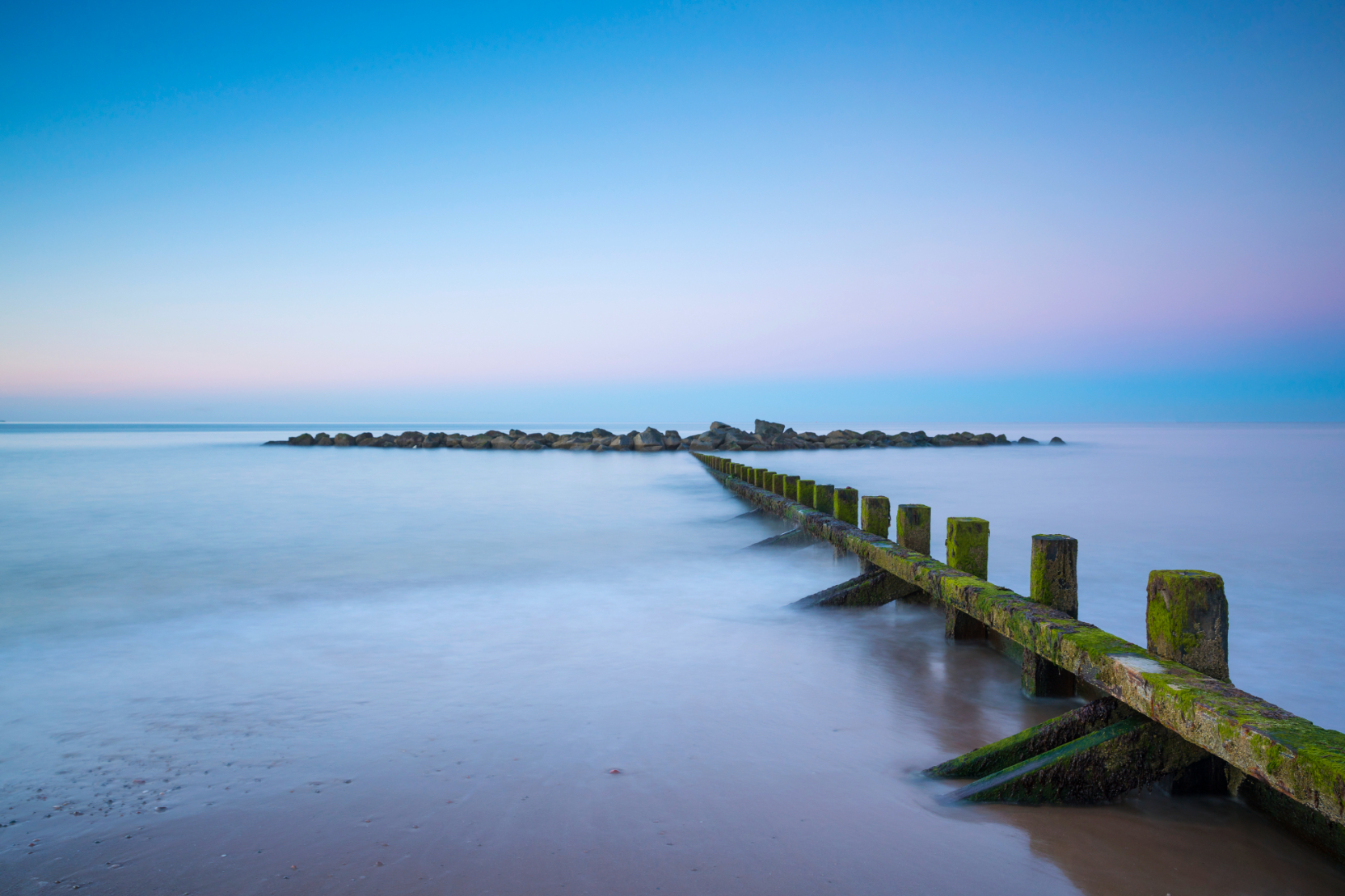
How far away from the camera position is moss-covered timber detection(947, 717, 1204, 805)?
246 cm

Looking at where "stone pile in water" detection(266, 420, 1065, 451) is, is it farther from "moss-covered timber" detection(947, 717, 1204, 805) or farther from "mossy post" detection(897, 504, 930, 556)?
"moss-covered timber" detection(947, 717, 1204, 805)

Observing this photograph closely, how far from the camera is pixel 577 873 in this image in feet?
7.64

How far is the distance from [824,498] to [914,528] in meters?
2.57

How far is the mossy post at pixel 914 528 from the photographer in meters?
4.68

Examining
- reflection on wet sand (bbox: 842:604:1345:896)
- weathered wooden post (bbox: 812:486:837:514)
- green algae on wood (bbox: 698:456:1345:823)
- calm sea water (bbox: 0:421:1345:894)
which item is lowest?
calm sea water (bbox: 0:421:1345:894)

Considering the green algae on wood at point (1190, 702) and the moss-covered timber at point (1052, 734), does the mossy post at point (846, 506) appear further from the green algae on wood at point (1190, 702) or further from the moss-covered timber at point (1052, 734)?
the moss-covered timber at point (1052, 734)

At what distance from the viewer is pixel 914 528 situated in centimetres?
470

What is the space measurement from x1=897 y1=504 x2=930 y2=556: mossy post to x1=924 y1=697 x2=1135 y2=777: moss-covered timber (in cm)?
204

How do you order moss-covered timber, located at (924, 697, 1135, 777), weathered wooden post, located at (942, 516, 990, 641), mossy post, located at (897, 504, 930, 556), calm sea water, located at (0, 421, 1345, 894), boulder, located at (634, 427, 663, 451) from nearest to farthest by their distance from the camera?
calm sea water, located at (0, 421, 1345, 894) → moss-covered timber, located at (924, 697, 1135, 777) → weathered wooden post, located at (942, 516, 990, 641) → mossy post, located at (897, 504, 930, 556) → boulder, located at (634, 427, 663, 451)

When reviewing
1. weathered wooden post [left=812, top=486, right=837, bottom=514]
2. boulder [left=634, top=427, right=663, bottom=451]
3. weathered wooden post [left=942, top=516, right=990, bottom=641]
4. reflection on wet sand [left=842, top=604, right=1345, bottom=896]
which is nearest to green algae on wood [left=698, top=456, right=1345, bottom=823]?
weathered wooden post [left=942, top=516, right=990, bottom=641]

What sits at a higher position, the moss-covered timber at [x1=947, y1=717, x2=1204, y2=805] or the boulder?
the boulder

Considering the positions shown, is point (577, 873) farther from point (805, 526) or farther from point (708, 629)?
point (805, 526)

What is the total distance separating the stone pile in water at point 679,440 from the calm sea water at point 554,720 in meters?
20.9

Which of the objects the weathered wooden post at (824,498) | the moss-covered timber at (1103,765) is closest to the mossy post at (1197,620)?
the moss-covered timber at (1103,765)
